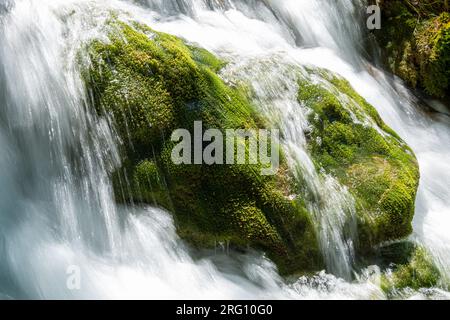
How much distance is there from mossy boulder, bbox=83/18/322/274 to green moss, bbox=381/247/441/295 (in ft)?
3.26

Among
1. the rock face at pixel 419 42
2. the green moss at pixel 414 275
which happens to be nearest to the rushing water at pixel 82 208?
the green moss at pixel 414 275

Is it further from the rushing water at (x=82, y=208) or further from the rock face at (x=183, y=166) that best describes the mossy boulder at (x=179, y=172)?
the rushing water at (x=82, y=208)

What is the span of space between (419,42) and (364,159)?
11.4 feet

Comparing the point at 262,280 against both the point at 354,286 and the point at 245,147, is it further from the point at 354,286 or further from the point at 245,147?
the point at 245,147

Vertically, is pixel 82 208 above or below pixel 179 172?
below

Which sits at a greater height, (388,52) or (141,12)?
(141,12)

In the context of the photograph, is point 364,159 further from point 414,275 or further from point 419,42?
point 419,42

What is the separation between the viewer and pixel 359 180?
6.09 metres

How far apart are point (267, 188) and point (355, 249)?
4.07 ft

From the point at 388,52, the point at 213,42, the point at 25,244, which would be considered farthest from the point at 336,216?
the point at 388,52

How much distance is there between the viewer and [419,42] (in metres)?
8.77

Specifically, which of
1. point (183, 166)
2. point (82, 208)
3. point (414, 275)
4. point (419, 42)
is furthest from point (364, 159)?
point (419, 42)

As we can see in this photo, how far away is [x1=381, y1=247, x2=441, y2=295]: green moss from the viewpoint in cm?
588
